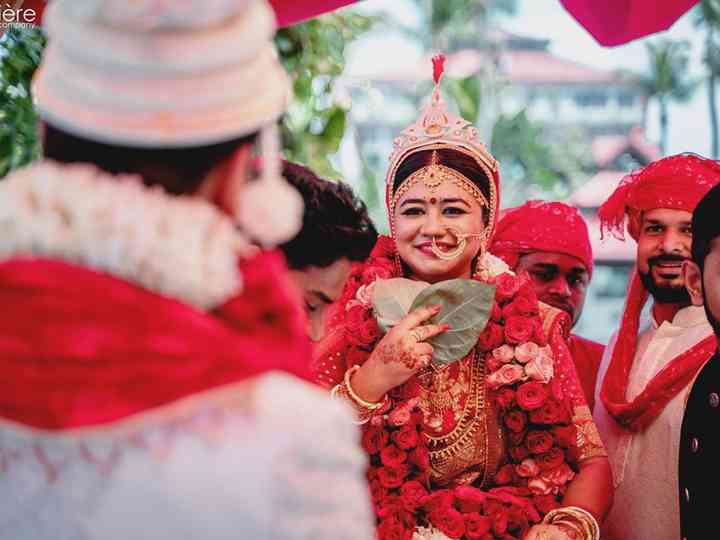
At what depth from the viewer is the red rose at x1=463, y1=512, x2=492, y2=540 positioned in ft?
8.60

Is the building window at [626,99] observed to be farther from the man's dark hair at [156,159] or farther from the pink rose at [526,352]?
the man's dark hair at [156,159]

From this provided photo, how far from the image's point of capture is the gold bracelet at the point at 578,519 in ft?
8.61

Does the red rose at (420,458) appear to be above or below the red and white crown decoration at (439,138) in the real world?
below

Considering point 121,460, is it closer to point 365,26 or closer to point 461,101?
point 365,26

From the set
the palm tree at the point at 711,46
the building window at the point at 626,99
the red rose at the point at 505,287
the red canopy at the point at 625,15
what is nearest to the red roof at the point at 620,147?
the building window at the point at 626,99

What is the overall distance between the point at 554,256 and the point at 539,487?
1.76 metres

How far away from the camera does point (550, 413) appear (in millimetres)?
2734

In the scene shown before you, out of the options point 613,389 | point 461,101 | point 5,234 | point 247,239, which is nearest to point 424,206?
point 613,389

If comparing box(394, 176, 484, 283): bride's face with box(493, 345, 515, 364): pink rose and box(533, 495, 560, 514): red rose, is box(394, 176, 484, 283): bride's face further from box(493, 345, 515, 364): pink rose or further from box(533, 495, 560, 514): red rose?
box(533, 495, 560, 514): red rose

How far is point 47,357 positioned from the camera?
1145 mm

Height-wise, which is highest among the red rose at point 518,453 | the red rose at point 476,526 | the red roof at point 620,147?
the red rose at point 518,453

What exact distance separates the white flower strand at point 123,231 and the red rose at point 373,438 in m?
1.63

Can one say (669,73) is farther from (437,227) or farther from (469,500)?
(469,500)

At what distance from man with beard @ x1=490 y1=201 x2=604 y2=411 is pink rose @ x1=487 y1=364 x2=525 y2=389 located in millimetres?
1444
